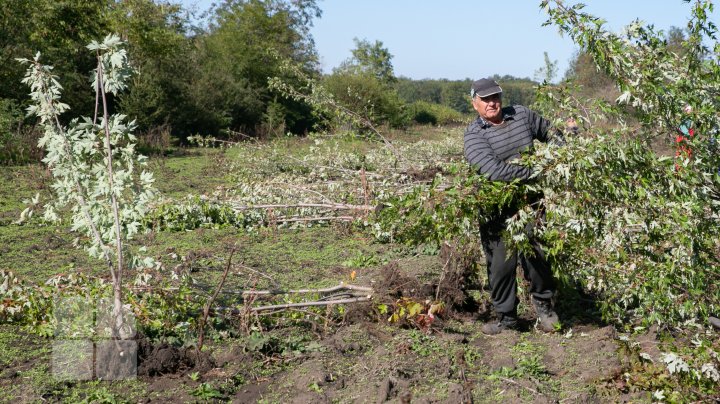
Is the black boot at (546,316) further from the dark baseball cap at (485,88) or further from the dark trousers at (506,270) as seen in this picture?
the dark baseball cap at (485,88)

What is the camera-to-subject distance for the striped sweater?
4.59m

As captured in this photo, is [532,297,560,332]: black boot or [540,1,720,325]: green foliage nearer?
[540,1,720,325]: green foliage

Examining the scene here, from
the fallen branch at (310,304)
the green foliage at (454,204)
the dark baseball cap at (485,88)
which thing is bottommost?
the fallen branch at (310,304)

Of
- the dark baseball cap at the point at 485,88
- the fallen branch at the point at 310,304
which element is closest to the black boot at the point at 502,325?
the fallen branch at the point at 310,304

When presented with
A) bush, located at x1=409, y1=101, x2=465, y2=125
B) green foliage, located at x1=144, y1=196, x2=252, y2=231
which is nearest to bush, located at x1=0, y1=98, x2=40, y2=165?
green foliage, located at x1=144, y1=196, x2=252, y2=231

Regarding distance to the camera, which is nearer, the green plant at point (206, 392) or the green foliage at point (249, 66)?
the green plant at point (206, 392)

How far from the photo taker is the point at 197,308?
194 inches

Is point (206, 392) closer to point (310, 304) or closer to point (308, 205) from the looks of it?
point (310, 304)

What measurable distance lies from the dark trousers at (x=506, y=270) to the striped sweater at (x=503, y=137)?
1.29ft

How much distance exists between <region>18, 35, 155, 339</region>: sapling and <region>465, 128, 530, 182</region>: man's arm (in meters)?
2.07

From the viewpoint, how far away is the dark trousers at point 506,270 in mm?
4695

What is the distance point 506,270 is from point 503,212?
41cm

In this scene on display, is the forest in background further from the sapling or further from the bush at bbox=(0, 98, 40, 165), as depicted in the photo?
the sapling

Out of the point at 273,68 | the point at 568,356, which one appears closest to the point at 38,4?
the point at 273,68
